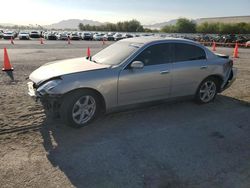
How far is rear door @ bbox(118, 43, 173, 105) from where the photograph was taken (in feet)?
16.4

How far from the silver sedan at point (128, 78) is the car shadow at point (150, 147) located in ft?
1.26

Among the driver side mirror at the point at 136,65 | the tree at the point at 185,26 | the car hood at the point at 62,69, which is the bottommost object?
the car hood at the point at 62,69

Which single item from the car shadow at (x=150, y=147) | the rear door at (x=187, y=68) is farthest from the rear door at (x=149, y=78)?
the car shadow at (x=150, y=147)

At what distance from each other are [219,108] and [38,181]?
4.51 meters

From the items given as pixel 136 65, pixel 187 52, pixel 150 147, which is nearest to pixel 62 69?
pixel 136 65

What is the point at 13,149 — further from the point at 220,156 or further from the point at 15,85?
the point at 15,85

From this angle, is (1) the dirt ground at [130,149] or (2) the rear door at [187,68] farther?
(2) the rear door at [187,68]

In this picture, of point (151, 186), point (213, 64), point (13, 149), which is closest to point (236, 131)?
point (213, 64)

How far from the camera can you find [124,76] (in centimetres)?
492

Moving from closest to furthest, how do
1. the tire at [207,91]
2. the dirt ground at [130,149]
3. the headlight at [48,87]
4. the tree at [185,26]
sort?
the dirt ground at [130,149] < the headlight at [48,87] < the tire at [207,91] < the tree at [185,26]

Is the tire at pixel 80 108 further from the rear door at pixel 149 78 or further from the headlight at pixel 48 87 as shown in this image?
the rear door at pixel 149 78

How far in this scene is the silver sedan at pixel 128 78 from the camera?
4.51m

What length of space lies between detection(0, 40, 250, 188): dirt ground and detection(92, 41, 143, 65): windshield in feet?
3.72

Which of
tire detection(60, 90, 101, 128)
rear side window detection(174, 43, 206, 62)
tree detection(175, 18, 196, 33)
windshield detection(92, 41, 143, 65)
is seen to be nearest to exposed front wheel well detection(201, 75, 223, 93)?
rear side window detection(174, 43, 206, 62)
